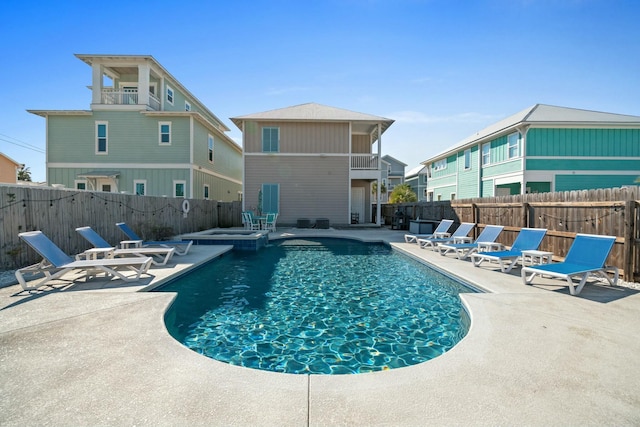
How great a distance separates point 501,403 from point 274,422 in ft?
5.08

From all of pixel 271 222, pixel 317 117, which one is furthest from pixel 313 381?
pixel 317 117

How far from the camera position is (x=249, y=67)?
1323 cm

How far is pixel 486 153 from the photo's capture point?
21516mm

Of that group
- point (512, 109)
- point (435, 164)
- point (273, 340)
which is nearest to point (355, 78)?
point (273, 340)

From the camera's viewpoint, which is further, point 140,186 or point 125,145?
point 140,186

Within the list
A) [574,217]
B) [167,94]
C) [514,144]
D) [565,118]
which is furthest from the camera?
[167,94]

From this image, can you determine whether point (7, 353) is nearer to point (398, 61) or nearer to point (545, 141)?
point (398, 61)

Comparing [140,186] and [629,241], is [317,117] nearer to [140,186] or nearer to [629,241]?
[140,186]

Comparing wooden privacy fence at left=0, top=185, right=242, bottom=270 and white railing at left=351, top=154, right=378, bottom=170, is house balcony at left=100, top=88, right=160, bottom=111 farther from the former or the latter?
white railing at left=351, top=154, right=378, bottom=170

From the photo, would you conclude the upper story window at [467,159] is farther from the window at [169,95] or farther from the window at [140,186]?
the window at [140,186]

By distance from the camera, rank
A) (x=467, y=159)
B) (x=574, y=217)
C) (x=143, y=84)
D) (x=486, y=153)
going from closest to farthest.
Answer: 1. (x=574, y=217)
2. (x=143, y=84)
3. (x=486, y=153)
4. (x=467, y=159)

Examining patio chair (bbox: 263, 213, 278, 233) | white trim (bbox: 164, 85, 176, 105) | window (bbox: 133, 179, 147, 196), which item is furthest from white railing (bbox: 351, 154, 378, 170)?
window (bbox: 133, 179, 147, 196)

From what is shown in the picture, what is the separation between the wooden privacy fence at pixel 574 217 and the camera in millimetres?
5930

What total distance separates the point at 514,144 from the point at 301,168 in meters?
12.1
